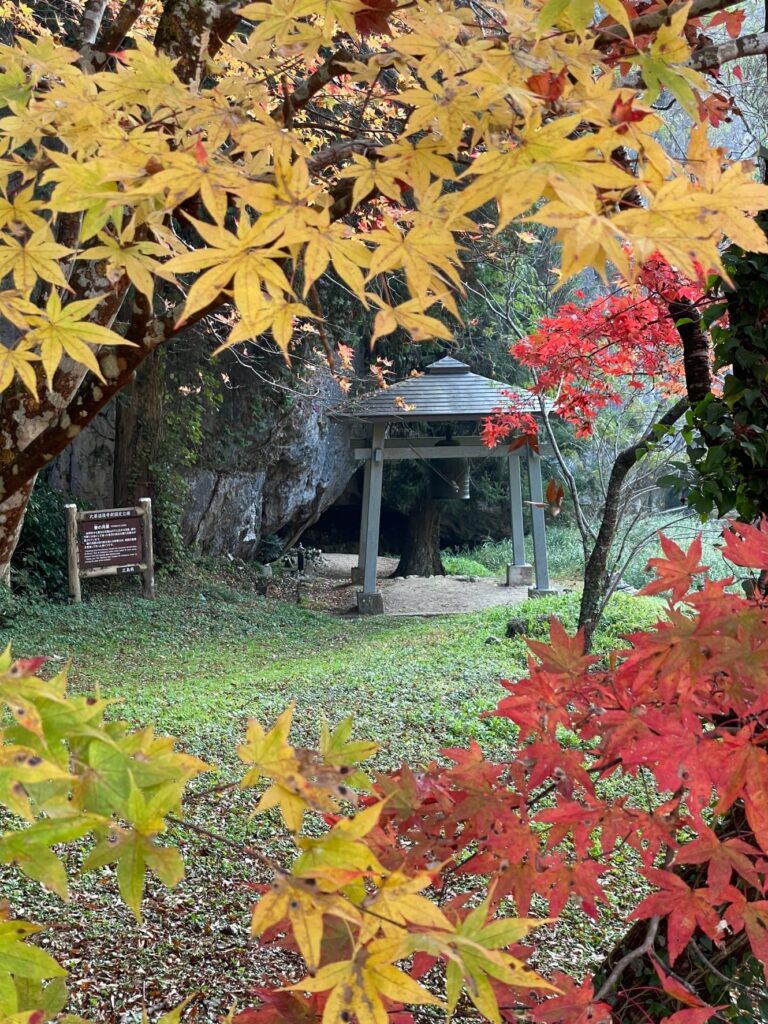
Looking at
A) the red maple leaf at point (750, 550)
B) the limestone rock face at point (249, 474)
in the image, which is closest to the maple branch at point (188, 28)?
→ the red maple leaf at point (750, 550)

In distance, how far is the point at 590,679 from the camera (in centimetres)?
144

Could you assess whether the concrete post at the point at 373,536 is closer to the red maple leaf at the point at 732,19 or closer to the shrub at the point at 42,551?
the shrub at the point at 42,551

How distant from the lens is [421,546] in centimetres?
1441

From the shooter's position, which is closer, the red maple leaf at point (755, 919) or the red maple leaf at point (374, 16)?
the red maple leaf at point (755, 919)

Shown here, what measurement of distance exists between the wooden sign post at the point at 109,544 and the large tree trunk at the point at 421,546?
217 inches

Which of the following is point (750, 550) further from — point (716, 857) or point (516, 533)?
point (516, 533)

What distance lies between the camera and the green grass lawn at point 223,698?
2615 mm

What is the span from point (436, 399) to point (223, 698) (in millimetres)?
5999

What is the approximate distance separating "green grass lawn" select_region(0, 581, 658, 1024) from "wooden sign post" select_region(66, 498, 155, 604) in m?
0.31

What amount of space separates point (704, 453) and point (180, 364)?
A: 885 centimetres

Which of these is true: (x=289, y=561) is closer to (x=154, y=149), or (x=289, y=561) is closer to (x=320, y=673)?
(x=320, y=673)

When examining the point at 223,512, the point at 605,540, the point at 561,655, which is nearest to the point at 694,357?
the point at 561,655

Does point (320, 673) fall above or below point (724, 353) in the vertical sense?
below

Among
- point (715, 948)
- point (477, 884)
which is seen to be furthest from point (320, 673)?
point (715, 948)
